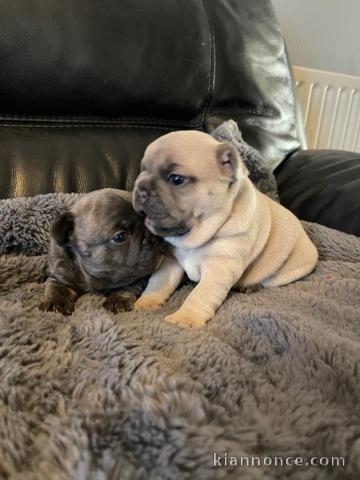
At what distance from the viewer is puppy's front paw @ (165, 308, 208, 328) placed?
104 cm

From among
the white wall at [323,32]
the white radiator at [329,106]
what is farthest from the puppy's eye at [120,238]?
the white wall at [323,32]

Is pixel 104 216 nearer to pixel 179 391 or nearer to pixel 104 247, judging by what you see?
pixel 104 247

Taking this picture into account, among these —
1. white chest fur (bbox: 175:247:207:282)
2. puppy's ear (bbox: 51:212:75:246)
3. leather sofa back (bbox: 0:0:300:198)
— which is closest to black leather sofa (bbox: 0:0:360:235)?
leather sofa back (bbox: 0:0:300:198)

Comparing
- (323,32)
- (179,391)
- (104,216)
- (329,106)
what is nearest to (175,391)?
(179,391)

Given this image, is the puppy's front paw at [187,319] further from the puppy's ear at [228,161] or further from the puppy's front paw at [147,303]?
the puppy's ear at [228,161]

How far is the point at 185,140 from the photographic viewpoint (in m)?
1.12

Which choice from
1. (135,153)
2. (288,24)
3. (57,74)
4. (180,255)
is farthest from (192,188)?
(288,24)

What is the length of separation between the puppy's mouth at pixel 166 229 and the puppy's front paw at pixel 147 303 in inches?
6.9

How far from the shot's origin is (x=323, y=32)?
101 inches

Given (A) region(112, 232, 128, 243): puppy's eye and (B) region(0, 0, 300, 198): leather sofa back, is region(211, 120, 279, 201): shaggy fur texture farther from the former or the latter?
(A) region(112, 232, 128, 243): puppy's eye

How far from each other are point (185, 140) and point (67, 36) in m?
0.64

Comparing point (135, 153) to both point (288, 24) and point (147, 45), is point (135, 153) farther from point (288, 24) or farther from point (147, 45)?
point (288, 24)

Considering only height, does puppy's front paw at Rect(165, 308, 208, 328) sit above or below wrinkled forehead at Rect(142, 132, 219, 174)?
below

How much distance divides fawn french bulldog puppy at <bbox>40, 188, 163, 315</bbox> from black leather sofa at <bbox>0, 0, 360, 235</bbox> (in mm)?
318
